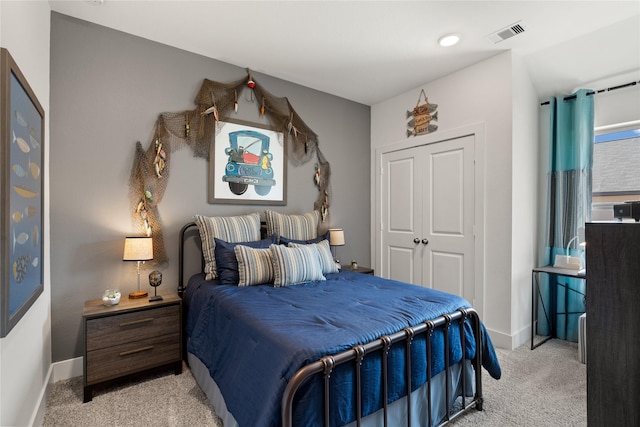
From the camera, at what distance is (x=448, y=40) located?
2605 millimetres

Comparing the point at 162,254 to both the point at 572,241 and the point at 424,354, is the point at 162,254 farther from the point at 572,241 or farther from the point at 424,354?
the point at 572,241

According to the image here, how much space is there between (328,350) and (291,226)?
186 centimetres

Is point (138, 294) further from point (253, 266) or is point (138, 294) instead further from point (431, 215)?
point (431, 215)

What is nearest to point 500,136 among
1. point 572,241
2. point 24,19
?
point 572,241

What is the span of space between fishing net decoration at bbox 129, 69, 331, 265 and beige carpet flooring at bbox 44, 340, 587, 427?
97 centimetres

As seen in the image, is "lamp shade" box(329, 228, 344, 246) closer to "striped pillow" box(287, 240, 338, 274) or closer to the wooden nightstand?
"striped pillow" box(287, 240, 338, 274)

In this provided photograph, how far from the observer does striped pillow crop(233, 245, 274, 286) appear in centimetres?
234

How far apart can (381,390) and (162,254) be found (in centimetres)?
206

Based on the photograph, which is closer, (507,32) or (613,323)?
(613,323)

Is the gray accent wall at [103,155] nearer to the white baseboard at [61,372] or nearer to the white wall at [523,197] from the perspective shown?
the white baseboard at [61,372]

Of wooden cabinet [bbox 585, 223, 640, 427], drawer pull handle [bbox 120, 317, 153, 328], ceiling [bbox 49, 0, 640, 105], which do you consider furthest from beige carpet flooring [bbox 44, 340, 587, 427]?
ceiling [bbox 49, 0, 640, 105]

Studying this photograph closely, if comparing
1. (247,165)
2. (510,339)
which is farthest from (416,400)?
(247,165)

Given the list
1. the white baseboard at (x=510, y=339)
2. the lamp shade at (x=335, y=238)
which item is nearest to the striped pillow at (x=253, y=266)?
the lamp shade at (x=335, y=238)

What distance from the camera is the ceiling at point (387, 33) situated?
86.8 inches
